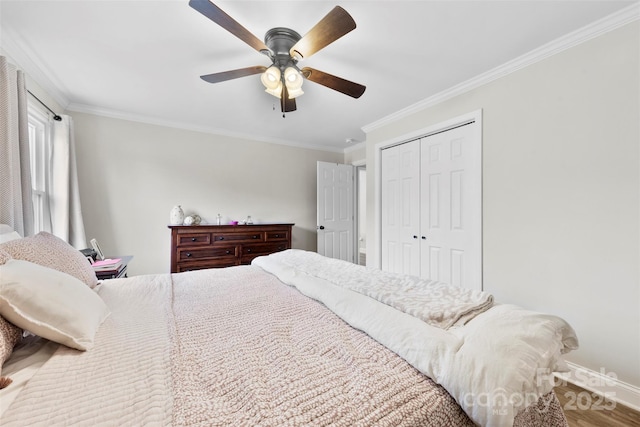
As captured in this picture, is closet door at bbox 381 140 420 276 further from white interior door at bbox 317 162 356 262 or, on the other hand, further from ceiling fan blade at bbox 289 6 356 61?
ceiling fan blade at bbox 289 6 356 61

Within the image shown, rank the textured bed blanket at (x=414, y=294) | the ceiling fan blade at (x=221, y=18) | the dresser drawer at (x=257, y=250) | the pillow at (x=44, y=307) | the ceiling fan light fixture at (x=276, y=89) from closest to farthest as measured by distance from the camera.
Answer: the pillow at (x=44, y=307) < the textured bed blanket at (x=414, y=294) < the ceiling fan blade at (x=221, y=18) < the ceiling fan light fixture at (x=276, y=89) < the dresser drawer at (x=257, y=250)

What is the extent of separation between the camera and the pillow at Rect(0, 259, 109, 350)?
0.78m

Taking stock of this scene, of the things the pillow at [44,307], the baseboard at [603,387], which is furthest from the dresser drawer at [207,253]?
the baseboard at [603,387]

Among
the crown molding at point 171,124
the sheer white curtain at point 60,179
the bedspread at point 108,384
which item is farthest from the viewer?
the crown molding at point 171,124

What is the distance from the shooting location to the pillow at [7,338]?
696 millimetres

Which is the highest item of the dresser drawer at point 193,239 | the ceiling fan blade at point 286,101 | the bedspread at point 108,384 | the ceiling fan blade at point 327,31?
the ceiling fan blade at point 327,31

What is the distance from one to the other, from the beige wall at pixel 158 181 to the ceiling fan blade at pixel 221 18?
2.43 meters

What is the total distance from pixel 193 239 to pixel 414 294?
2793 millimetres

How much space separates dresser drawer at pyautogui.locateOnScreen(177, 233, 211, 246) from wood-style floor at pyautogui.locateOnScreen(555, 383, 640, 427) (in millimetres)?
3500

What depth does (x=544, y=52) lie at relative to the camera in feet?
6.22

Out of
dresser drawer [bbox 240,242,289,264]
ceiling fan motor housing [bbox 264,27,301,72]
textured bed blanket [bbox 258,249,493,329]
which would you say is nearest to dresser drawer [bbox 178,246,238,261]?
dresser drawer [bbox 240,242,289,264]

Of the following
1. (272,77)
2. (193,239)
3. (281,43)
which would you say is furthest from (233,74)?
(193,239)

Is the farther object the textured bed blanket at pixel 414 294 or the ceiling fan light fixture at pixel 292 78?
the ceiling fan light fixture at pixel 292 78

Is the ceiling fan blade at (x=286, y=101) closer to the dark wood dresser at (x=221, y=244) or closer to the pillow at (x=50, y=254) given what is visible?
the pillow at (x=50, y=254)
